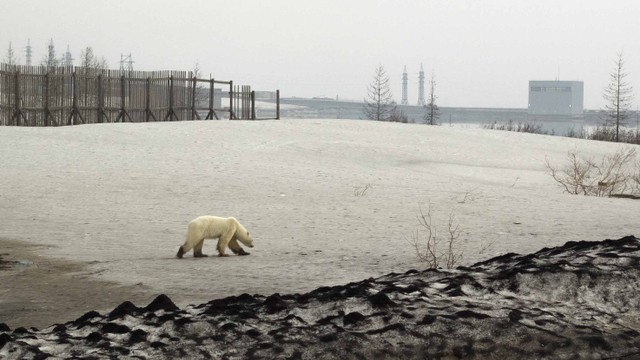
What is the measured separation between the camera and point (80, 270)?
873 centimetres

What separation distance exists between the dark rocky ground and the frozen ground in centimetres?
498

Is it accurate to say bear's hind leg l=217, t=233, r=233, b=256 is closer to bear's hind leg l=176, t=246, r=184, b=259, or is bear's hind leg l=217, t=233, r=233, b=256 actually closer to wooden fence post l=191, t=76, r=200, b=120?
bear's hind leg l=176, t=246, r=184, b=259

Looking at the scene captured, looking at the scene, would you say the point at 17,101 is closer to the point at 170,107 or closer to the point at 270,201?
the point at 170,107

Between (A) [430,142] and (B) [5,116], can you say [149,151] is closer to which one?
(A) [430,142]

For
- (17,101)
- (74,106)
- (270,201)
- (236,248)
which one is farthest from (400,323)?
(74,106)

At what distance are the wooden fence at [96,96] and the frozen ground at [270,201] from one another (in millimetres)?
5548

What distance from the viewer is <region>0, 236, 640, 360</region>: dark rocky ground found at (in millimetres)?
1880

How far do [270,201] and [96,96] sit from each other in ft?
68.1

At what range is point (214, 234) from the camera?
9461 millimetres

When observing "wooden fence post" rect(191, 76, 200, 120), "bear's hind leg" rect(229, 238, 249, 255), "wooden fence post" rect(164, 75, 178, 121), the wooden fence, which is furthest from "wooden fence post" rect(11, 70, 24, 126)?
"bear's hind leg" rect(229, 238, 249, 255)

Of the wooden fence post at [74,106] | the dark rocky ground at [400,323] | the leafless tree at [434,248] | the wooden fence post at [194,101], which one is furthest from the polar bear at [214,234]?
the wooden fence post at [194,101]

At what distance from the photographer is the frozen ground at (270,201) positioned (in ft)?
29.7

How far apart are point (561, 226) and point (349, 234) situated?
2.71m

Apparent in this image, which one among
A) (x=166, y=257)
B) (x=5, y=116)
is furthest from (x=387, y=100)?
(x=166, y=257)
